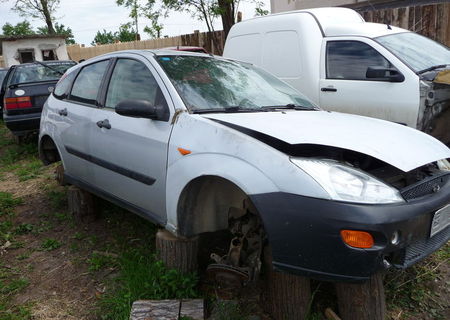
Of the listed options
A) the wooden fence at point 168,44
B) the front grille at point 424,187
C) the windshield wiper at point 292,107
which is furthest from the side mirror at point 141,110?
the wooden fence at point 168,44

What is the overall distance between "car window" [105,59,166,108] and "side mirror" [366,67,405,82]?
2.85 metres

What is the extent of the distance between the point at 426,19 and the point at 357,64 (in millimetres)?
2920

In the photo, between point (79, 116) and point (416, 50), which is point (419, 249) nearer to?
point (79, 116)

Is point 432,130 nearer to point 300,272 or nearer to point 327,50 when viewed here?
point 327,50

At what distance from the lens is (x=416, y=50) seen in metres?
5.29

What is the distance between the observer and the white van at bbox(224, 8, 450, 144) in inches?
189

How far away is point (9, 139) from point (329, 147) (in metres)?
9.12

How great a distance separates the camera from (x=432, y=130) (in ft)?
16.2

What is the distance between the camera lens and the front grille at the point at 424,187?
86.7 inches

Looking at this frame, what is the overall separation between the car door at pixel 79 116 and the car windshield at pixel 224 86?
89 centimetres

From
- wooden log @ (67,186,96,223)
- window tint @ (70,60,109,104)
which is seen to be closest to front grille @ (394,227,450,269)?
window tint @ (70,60,109,104)

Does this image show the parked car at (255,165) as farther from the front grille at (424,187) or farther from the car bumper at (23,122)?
the car bumper at (23,122)

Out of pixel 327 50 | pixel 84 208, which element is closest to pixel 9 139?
pixel 84 208

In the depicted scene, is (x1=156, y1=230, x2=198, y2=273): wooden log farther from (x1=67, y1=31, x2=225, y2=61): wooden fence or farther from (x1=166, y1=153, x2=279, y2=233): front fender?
(x1=67, y1=31, x2=225, y2=61): wooden fence
